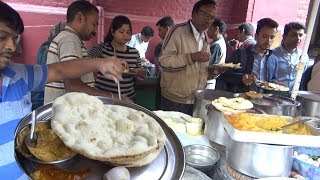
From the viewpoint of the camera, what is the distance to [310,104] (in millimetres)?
2207

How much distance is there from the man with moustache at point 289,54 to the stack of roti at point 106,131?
2889mm

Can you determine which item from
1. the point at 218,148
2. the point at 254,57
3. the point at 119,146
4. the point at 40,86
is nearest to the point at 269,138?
the point at 218,148

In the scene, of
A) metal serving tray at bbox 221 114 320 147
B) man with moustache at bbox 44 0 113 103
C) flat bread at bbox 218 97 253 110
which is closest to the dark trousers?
man with moustache at bbox 44 0 113 103

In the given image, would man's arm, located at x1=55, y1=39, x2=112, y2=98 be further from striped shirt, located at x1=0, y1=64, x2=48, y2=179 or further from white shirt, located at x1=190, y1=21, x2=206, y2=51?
white shirt, located at x1=190, y1=21, x2=206, y2=51

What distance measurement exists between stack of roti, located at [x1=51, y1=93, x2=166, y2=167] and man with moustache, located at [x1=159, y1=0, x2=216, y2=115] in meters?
1.74

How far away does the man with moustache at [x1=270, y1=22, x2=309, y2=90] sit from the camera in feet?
11.6

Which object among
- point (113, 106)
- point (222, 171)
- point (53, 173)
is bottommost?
point (222, 171)

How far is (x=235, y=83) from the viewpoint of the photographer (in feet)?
10.3

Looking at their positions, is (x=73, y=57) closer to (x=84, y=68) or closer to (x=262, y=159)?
(x=84, y=68)

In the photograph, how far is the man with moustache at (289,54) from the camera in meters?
3.54

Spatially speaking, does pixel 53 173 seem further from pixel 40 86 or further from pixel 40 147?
pixel 40 86

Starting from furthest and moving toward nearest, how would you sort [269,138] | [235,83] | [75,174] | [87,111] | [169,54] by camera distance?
[235,83] < [169,54] < [269,138] < [87,111] < [75,174]

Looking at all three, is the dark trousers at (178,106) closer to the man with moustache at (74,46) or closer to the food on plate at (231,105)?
the man with moustache at (74,46)

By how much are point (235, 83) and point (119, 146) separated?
7.93 ft
